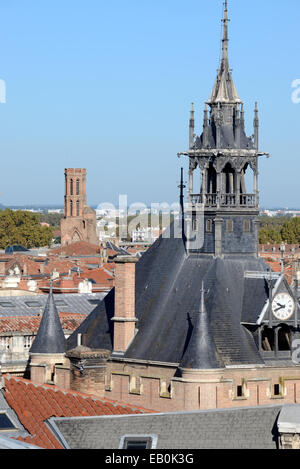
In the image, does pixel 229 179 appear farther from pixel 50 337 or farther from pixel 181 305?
pixel 50 337

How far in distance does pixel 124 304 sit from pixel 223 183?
6759mm

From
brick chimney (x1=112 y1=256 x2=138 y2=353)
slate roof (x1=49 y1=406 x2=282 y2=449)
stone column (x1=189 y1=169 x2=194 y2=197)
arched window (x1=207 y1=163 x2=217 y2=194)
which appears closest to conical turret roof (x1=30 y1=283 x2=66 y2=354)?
brick chimney (x1=112 y1=256 x2=138 y2=353)

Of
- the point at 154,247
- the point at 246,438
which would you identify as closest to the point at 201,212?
the point at 154,247

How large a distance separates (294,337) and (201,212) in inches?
284

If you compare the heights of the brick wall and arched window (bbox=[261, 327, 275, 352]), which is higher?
arched window (bbox=[261, 327, 275, 352])

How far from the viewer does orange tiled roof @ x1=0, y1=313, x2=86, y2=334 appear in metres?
75.4

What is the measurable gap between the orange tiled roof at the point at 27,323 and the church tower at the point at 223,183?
556 inches

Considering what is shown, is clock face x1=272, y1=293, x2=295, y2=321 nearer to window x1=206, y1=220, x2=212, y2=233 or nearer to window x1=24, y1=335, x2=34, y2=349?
window x1=206, y1=220, x2=212, y2=233

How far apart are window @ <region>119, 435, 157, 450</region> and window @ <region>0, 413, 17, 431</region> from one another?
146 inches

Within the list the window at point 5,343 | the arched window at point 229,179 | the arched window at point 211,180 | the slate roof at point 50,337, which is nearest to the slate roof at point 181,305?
the slate roof at point 50,337

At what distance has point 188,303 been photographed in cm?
6122
